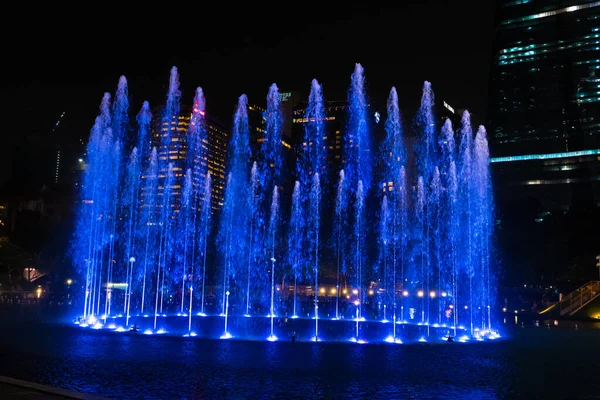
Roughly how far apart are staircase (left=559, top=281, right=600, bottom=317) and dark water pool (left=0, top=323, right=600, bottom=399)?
17946mm

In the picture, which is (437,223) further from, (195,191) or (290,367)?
(290,367)

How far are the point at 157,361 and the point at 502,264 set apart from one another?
2348 inches

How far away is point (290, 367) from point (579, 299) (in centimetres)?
3259

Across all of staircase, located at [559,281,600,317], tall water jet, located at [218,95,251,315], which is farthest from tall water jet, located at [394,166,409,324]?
tall water jet, located at [218,95,251,315]

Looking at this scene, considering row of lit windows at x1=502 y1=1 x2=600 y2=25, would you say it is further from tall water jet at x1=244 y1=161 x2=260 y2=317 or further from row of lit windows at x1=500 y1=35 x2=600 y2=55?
tall water jet at x1=244 y1=161 x2=260 y2=317

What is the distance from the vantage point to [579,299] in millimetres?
39562

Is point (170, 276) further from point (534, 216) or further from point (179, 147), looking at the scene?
point (534, 216)

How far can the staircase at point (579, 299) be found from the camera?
38406 mm

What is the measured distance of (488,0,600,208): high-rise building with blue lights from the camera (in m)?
106

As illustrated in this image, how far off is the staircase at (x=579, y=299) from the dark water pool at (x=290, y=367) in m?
17.9

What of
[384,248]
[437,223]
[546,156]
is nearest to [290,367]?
[437,223]

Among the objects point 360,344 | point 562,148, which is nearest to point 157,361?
point 360,344

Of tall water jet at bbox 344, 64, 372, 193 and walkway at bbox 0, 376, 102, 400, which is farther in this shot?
tall water jet at bbox 344, 64, 372, 193

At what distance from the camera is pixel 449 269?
69.2 meters
